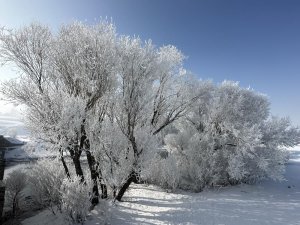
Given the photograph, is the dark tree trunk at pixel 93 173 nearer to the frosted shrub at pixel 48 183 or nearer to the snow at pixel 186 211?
the snow at pixel 186 211

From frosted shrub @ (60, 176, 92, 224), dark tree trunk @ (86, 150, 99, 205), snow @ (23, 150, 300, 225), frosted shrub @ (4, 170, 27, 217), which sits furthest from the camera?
frosted shrub @ (4, 170, 27, 217)

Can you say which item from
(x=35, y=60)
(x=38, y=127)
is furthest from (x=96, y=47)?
(x=38, y=127)

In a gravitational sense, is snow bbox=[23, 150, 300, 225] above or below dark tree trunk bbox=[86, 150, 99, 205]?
below

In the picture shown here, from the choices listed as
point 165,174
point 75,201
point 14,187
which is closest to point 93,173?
point 75,201

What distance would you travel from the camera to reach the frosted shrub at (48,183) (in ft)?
49.1

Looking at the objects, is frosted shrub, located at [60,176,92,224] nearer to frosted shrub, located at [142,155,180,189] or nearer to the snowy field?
the snowy field

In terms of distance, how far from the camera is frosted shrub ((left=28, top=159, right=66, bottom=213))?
590 inches

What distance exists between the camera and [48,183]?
15820 millimetres

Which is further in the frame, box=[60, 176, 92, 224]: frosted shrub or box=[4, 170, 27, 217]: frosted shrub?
box=[4, 170, 27, 217]: frosted shrub

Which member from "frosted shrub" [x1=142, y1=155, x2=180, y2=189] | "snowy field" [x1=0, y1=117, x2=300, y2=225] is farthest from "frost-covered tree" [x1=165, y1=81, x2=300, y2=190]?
"snowy field" [x1=0, y1=117, x2=300, y2=225]

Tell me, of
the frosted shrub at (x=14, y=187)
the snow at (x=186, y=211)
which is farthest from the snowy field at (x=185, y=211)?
the frosted shrub at (x=14, y=187)

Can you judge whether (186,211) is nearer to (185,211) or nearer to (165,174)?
(185,211)

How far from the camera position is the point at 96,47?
14125 millimetres

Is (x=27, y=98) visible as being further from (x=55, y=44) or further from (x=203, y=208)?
(x=203, y=208)
